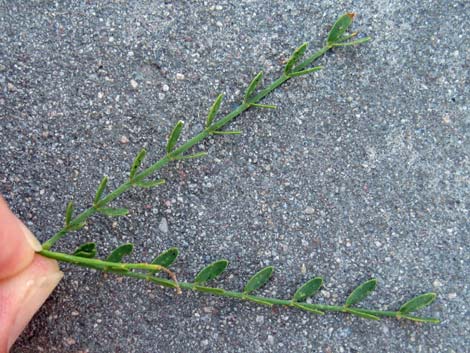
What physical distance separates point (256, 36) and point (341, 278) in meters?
0.65

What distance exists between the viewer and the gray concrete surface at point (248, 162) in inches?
68.3

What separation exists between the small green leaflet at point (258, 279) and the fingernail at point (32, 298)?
45 centimetres

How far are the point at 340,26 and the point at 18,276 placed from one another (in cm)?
97

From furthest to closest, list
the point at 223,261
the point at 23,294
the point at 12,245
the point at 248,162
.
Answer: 1. the point at 248,162
2. the point at 223,261
3. the point at 23,294
4. the point at 12,245

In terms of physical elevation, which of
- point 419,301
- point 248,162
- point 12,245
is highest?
point 12,245

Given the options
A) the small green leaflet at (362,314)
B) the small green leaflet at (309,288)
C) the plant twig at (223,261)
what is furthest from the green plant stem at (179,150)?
the small green leaflet at (362,314)

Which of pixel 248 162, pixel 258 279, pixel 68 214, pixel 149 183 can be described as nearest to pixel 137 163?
pixel 149 183

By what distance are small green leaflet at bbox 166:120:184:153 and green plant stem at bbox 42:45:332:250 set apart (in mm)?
18

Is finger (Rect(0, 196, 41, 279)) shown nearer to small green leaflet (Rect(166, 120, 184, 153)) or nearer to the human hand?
the human hand

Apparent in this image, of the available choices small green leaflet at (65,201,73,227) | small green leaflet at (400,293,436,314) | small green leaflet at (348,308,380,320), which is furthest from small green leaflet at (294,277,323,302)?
small green leaflet at (65,201,73,227)

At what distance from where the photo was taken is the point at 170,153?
1.67 metres

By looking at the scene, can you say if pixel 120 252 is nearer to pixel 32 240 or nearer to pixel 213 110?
pixel 32 240

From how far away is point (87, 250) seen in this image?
1593mm

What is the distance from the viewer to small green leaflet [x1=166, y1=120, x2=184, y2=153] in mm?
1608
